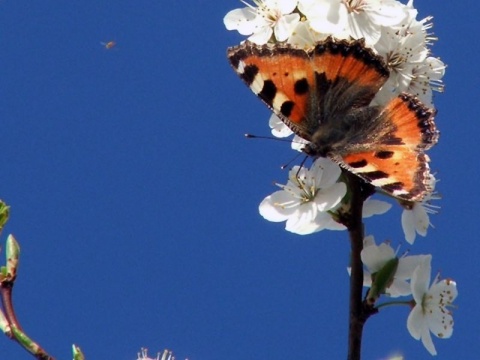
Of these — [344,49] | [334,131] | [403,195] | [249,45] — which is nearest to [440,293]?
[403,195]

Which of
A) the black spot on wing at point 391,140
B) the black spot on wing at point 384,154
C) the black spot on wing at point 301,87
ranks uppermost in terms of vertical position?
the black spot on wing at point 301,87

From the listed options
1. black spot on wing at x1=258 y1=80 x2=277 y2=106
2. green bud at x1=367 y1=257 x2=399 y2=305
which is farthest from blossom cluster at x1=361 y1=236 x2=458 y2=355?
black spot on wing at x1=258 y1=80 x2=277 y2=106

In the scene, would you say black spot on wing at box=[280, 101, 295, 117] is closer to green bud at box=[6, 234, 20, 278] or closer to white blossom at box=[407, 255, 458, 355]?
white blossom at box=[407, 255, 458, 355]

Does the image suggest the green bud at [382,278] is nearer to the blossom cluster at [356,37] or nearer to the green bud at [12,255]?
the blossom cluster at [356,37]

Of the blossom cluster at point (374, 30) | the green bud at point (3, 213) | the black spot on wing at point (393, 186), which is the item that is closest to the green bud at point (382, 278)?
the black spot on wing at point (393, 186)

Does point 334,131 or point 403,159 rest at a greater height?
point 334,131

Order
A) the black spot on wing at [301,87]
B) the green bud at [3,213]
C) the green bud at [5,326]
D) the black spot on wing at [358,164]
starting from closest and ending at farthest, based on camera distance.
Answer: the green bud at [5,326] → the green bud at [3,213] → the black spot on wing at [358,164] → the black spot on wing at [301,87]

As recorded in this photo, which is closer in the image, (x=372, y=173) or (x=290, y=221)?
(x=372, y=173)

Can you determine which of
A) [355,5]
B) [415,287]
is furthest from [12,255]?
[355,5]

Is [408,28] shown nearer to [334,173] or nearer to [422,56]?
[422,56]
